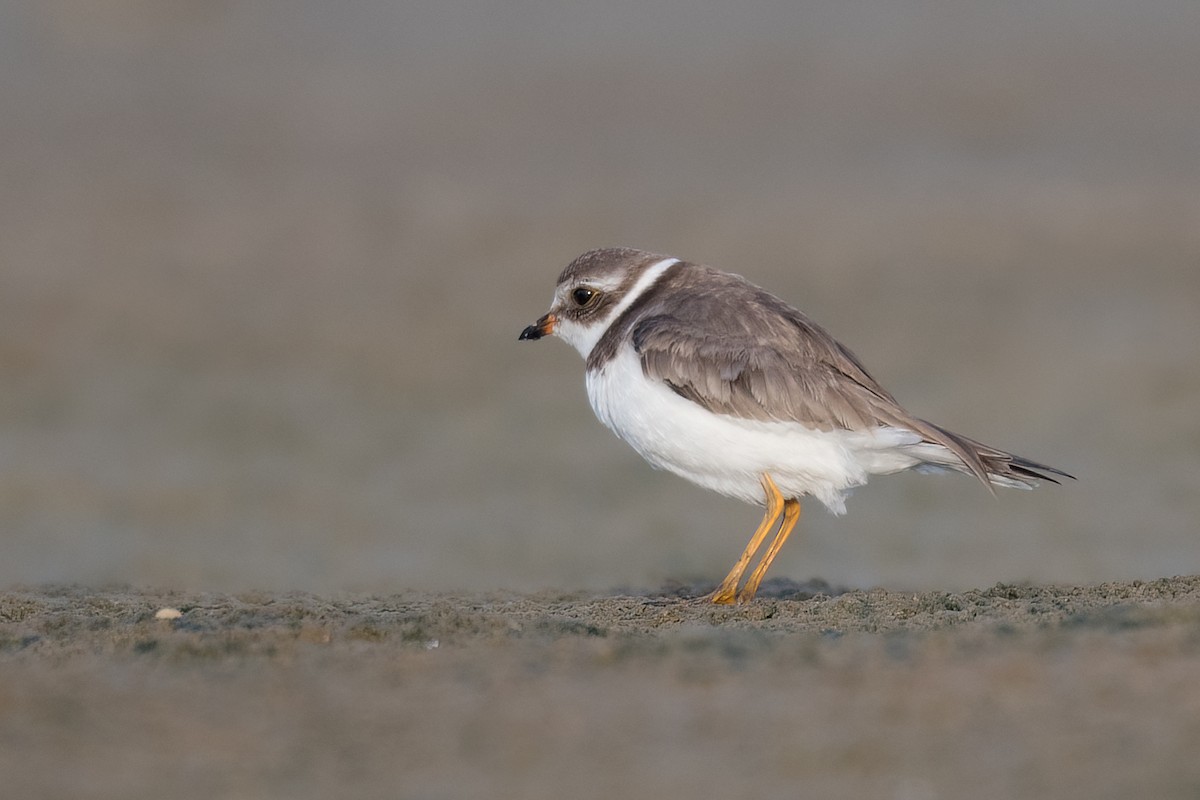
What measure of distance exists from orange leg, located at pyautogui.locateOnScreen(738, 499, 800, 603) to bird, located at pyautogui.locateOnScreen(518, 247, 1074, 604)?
0.5 inches

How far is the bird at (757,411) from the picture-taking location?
21.2 ft

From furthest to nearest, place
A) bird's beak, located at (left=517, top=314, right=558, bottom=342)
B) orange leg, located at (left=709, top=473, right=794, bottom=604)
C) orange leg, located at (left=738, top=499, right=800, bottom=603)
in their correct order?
bird's beak, located at (left=517, top=314, right=558, bottom=342), orange leg, located at (left=738, top=499, right=800, bottom=603), orange leg, located at (left=709, top=473, right=794, bottom=604)

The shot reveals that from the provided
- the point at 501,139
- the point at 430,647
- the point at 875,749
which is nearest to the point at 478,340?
the point at 501,139

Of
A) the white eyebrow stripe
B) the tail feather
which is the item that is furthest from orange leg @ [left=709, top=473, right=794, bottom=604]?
the white eyebrow stripe

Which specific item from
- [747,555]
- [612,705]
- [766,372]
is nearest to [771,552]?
[747,555]

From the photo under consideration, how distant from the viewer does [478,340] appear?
1288 centimetres

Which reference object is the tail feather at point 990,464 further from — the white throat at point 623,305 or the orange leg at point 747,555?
the white throat at point 623,305

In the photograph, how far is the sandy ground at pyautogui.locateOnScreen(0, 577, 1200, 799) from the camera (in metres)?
4.00

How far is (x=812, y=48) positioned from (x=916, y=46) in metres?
1.29

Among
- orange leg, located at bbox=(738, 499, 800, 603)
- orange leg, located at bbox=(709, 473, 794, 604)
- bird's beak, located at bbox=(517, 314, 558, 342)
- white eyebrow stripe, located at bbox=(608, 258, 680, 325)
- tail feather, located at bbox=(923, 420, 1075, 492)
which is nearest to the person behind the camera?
tail feather, located at bbox=(923, 420, 1075, 492)

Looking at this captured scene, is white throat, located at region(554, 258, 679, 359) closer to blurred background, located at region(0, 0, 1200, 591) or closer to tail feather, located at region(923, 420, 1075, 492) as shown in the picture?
tail feather, located at region(923, 420, 1075, 492)

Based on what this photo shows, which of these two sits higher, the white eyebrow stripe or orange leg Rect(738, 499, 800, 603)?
the white eyebrow stripe

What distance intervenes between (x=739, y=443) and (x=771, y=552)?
0.67m

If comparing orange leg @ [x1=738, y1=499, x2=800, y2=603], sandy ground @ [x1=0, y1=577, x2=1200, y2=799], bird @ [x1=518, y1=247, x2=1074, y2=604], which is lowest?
orange leg @ [x1=738, y1=499, x2=800, y2=603]
